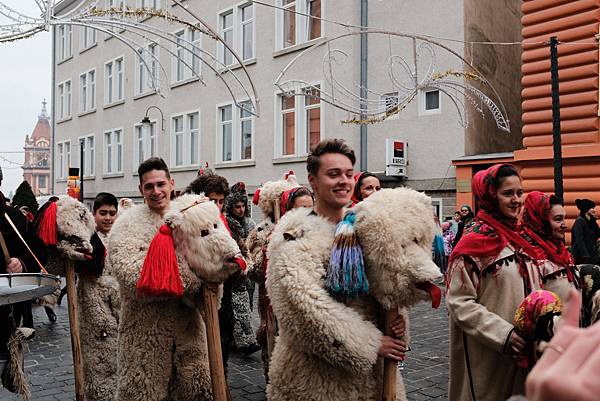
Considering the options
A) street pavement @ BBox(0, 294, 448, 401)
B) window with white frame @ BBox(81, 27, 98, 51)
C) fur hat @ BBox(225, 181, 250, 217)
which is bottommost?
street pavement @ BBox(0, 294, 448, 401)

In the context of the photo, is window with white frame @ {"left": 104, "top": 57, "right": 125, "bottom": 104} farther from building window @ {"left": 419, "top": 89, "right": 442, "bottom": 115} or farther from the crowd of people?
the crowd of people

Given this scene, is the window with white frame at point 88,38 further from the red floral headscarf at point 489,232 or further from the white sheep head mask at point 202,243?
the red floral headscarf at point 489,232

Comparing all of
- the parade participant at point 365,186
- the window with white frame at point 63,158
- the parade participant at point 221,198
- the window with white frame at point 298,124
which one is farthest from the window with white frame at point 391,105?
the window with white frame at point 63,158

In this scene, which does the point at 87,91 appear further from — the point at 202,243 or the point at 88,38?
the point at 202,243

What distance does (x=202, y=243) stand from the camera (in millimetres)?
3311

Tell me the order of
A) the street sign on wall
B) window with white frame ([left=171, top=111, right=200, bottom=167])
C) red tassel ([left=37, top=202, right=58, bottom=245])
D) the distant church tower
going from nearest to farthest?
red tassel ([left=37, top=202, right=58, bottom=245])
the street sign on wall
window with white frame ([left=171, top=111, right=200, bottom=167])
the distant church tower

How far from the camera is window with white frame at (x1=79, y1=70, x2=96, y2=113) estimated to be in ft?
94.2

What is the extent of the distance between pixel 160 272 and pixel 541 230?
2132 mm

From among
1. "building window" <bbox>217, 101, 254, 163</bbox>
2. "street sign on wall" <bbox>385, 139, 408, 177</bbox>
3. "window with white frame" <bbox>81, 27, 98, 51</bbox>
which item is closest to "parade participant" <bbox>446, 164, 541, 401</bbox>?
"street sign on wall" <bbox>385, 139, 408, 177</bbox>

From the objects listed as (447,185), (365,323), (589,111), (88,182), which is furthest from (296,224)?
(88,182)

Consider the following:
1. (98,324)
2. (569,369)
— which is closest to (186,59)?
(98,324)

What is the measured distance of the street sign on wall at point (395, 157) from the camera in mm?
13625

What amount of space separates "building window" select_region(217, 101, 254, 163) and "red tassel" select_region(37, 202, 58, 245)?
14482 millimetres

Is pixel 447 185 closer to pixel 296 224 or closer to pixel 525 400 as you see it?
pixel 296 224
